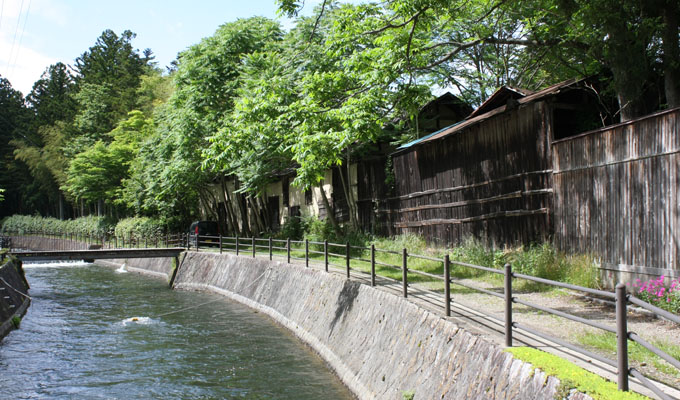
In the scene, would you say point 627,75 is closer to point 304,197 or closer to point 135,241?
point 304,197

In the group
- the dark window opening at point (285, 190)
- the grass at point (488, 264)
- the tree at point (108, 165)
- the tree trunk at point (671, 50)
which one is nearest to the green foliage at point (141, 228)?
the tree at point (108, 165)

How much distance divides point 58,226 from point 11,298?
44557mm

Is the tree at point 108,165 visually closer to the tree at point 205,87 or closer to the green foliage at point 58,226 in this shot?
the green foliage at point 58,226

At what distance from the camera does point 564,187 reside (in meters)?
10.8

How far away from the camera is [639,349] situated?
243 inches

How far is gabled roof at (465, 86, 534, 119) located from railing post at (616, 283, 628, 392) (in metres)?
9.80

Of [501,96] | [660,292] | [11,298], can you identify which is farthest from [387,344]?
[11,298]

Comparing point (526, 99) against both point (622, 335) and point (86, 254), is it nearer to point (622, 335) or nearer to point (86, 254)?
point (622, 335)

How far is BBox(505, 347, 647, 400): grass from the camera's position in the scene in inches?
162

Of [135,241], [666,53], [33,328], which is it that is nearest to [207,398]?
[33,328]

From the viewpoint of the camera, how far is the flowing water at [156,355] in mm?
9609

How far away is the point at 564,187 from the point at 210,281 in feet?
55.2

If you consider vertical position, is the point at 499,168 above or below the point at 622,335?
above

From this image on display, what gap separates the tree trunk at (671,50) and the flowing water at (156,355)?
8.65 meters
